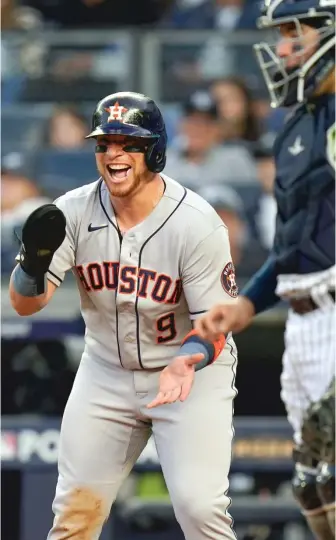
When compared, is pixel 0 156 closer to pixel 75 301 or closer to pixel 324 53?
pixel 75 301

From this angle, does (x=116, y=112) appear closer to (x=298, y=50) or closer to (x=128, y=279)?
(x=128, y=279)

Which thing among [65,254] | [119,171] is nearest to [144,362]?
[65,254]

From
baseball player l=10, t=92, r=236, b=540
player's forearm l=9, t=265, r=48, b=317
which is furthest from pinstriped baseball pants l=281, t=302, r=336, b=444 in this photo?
player's forearm l=9, t=265, r=48, b=317

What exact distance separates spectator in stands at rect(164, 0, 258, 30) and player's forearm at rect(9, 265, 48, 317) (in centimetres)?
538

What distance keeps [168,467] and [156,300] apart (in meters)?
0.54

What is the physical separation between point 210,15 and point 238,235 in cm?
268

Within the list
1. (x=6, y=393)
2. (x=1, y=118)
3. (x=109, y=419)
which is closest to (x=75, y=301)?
(x=6, y=393)

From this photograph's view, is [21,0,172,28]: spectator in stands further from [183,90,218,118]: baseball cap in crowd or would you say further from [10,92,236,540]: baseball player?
[10,92,236,540]: baseball player

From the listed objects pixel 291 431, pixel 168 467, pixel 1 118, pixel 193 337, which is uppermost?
pixel 1 118

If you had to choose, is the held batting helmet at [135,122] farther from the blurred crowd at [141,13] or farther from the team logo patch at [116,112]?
the blurred crowd at [141,13]

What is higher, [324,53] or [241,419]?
[324,53]

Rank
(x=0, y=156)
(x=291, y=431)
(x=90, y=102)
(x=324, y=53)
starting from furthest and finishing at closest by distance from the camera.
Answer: (x=90, y=102)
(x=0, y=156)
(x=291, y=431)
(x=324, y=53)

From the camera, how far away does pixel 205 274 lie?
4.03 meters

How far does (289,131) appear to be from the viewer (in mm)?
4945
